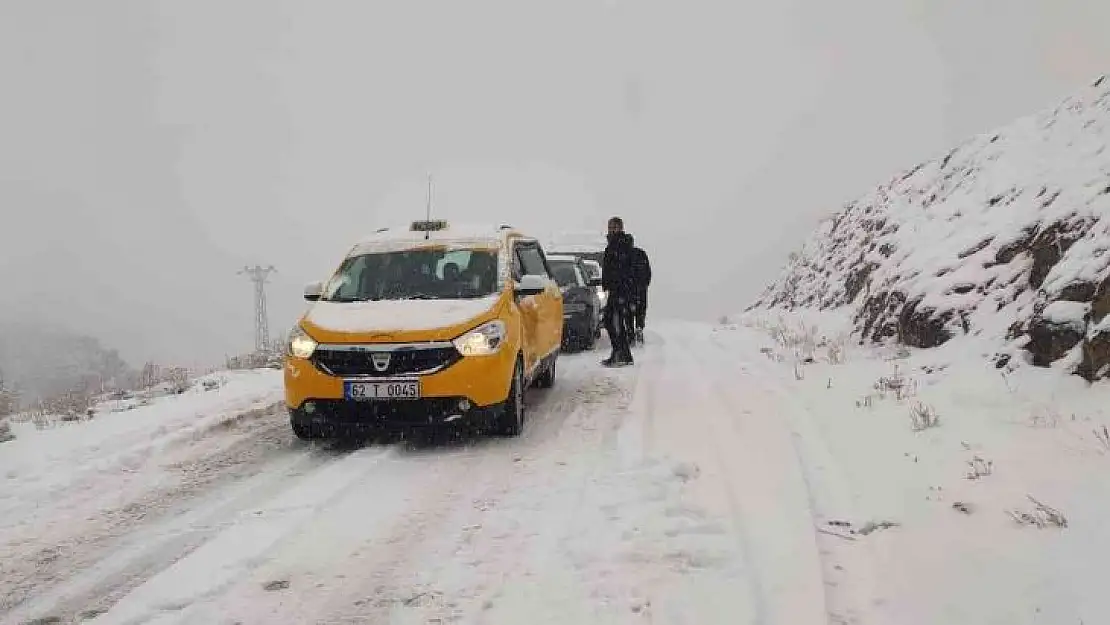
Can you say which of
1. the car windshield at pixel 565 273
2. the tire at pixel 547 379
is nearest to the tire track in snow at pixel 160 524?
the tire at pixel 547 379

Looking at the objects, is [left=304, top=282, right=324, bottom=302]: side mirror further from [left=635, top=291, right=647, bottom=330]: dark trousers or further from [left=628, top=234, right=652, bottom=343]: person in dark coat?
[left=635, top=291, right=647, bottom=330]: dark trousers

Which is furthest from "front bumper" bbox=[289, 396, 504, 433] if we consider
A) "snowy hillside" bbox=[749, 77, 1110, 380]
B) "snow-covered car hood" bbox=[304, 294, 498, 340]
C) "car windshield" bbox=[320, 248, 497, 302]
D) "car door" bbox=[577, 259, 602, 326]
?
"car door" bbox=[577, 259, 602, 326]

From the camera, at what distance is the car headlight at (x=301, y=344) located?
20.5 ft

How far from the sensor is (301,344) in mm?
6348

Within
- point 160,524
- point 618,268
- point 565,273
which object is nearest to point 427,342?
point 160,524

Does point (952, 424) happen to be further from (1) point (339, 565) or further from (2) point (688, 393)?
(1) point (339, 565)

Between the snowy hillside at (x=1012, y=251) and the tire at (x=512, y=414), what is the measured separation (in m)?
4.16

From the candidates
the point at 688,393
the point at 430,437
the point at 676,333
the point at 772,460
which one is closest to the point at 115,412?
the point at 430,437

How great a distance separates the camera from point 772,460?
545 cm

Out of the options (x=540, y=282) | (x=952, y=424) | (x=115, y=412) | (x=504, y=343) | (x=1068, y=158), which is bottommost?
(x=115, y=412)

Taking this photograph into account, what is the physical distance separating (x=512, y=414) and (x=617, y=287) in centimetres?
476

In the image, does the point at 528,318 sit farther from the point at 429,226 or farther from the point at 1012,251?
the point at 1012,251

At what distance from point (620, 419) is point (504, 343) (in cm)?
142

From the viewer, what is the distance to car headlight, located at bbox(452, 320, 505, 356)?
621 cm
